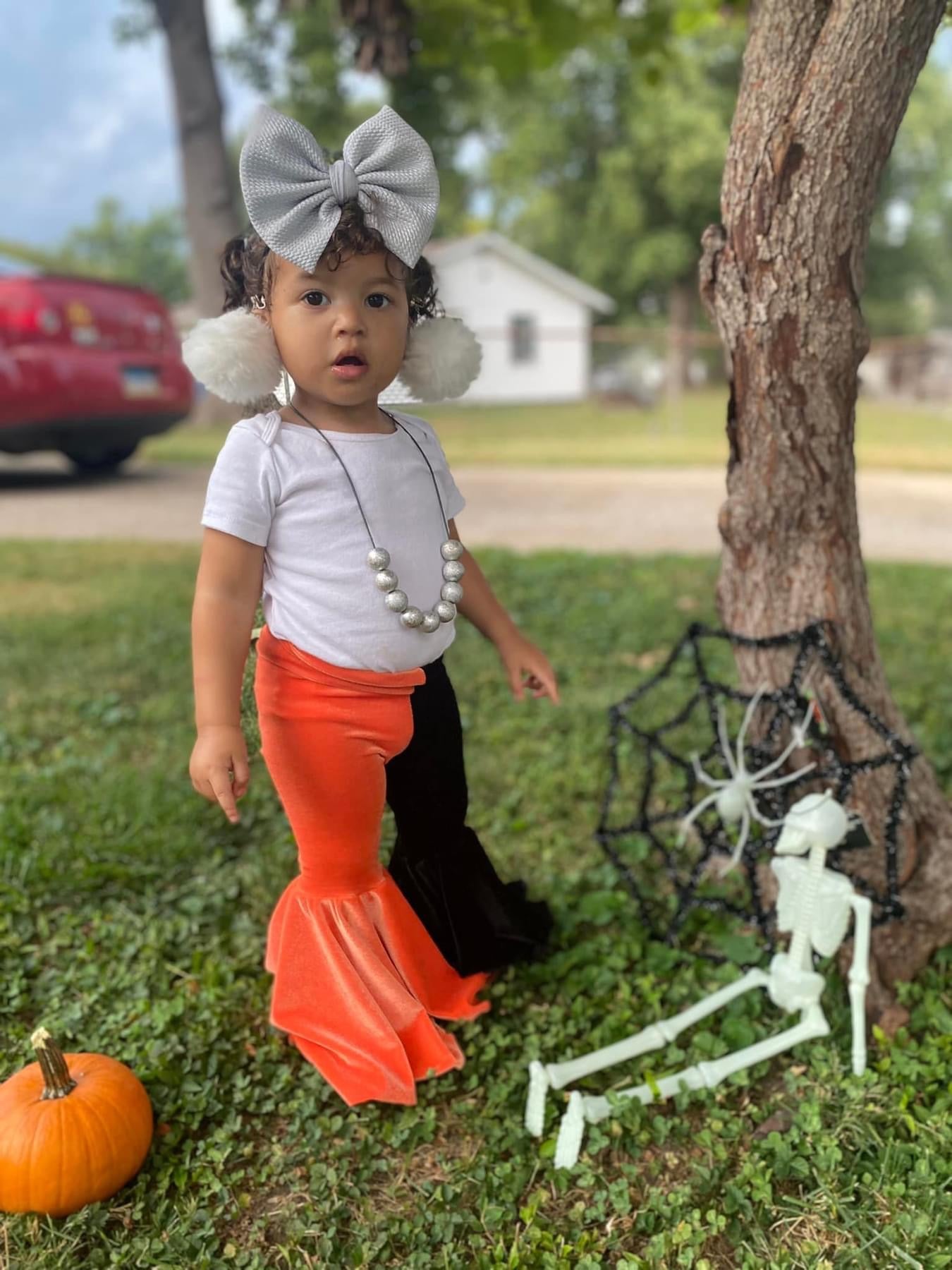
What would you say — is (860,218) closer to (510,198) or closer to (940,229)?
(510,198)

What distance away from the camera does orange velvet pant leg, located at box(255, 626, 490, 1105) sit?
1.82 meters

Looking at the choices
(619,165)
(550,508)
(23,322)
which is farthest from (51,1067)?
(619,165)

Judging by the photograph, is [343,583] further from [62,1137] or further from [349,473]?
[62,1137]

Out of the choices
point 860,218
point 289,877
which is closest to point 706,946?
point 289,877

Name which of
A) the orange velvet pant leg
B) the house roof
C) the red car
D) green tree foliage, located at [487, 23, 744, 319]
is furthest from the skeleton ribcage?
green tree foliage, located at [487, 23, 744, 319]

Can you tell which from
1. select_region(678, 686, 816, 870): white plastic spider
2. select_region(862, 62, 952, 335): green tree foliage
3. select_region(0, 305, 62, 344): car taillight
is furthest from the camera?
select_region(862, 62, 952, 335): green tree foliage

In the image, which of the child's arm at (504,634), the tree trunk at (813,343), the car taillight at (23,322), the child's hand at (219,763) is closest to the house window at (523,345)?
the car taillight at (23,322)

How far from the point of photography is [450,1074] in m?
2.10

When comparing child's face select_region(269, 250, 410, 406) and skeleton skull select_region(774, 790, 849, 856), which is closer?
child's face select_region(269, 250, 410, 406)

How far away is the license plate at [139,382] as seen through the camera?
8219mm

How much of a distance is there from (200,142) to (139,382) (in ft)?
15.6

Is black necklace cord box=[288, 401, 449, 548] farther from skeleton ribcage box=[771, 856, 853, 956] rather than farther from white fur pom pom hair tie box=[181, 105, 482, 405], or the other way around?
skeleton ribcage box=[771, 856, 853, 956]

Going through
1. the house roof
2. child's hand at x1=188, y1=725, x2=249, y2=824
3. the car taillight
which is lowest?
child's hand at x1=188, y1=725, x2=249, y2=824

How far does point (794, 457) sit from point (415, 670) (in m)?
0.90
